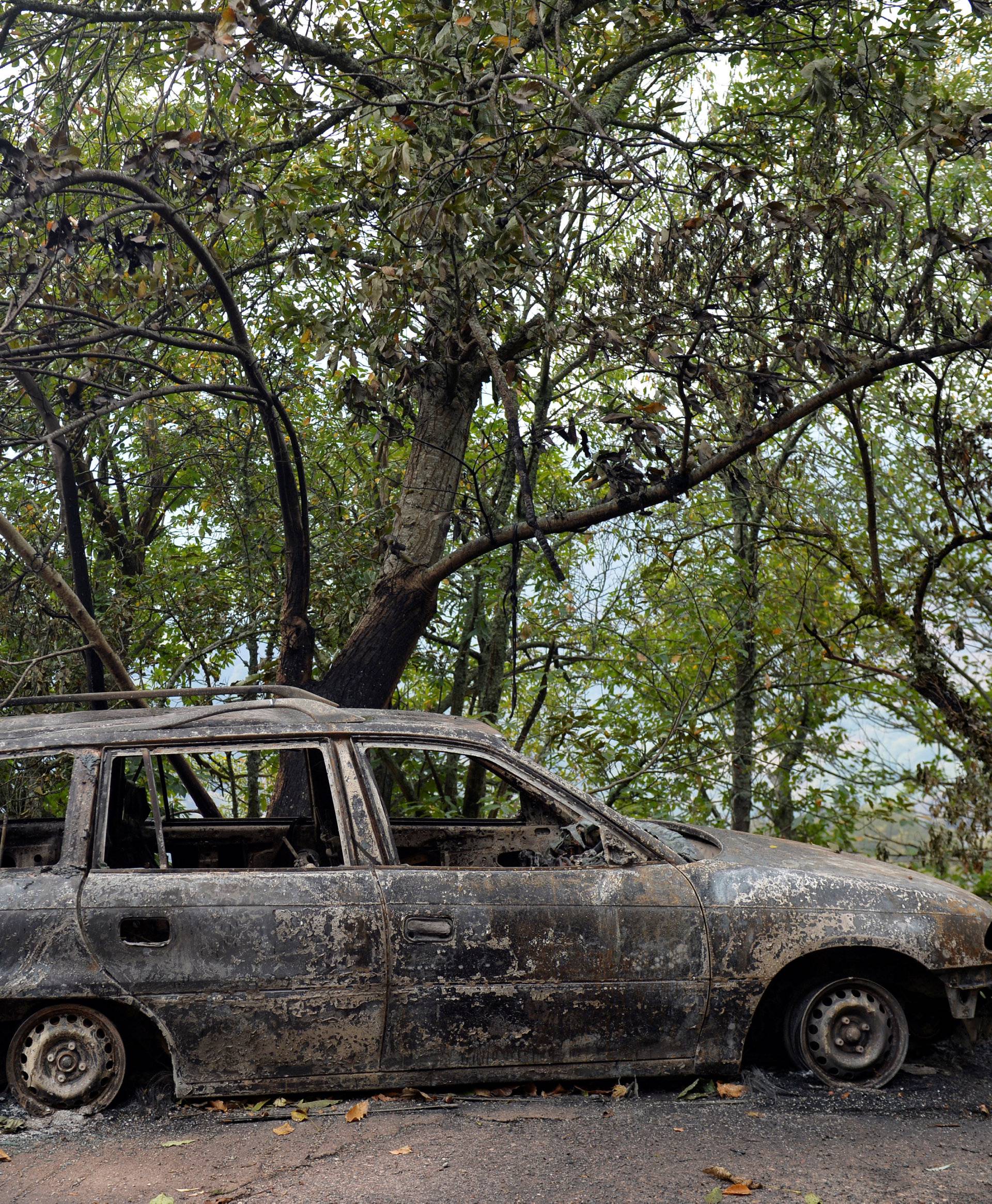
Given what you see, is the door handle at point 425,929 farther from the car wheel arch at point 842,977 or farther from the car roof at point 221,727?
the car wheel arch at point 842,977

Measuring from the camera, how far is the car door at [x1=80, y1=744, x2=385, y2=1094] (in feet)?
13.7

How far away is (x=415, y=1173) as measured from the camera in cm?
373

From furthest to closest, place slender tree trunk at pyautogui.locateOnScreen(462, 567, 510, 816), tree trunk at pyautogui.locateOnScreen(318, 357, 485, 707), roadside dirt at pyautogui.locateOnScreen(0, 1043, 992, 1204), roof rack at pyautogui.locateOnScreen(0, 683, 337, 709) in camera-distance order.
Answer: slender tree trunk at pyautogui.locateOnScreen(462, 567, 510, 816) < tree trunk at pyautogui.locateOnScreen(318, 357, 485, 707) < roof rack at pyautogui.locateOnScreen(0, 683, 337, 709) < roadside dirt at pyautogui.locateOnScreen(0, 1043, 992, 1204)

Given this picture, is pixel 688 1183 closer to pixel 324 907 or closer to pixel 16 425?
pixel 324 907

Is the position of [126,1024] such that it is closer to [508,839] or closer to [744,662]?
[508,839]

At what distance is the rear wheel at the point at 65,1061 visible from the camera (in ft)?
13.9

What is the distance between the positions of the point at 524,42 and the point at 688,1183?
6.05 meters

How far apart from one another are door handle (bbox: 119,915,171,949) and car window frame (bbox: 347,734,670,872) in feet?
3.07

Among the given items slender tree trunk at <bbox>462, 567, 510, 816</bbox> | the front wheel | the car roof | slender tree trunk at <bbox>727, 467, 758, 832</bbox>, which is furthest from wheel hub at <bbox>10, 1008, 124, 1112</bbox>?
slender tree trunk at <bbox>727, 467, 758, 832</bbox>

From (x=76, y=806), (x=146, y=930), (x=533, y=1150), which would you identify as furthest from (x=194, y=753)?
(x=533, y=1150)

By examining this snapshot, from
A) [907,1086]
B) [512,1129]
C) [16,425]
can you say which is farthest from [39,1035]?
[16,425]

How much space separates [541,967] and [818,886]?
4.24 feet

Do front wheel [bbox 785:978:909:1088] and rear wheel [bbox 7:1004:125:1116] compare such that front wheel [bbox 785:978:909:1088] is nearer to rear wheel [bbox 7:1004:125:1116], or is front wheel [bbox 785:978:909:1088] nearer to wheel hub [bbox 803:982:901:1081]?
wheel hub [bbox 803:982:901:1081]

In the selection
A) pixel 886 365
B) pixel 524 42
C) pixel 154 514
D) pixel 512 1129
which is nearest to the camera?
pixel 512 1129
